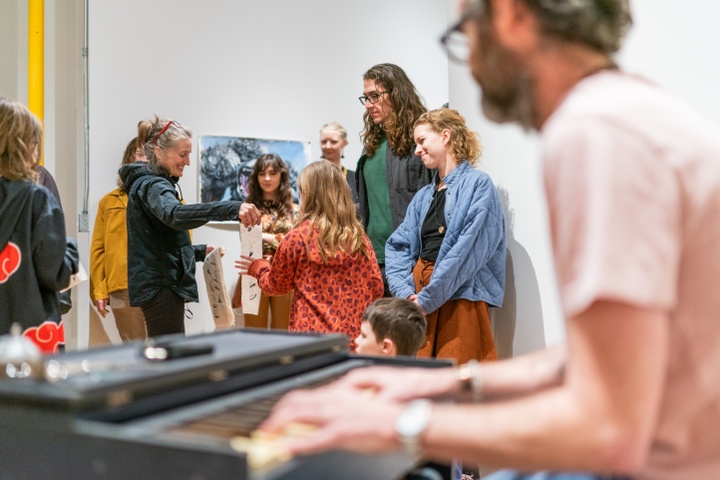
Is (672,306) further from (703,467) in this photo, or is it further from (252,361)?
(252,361)

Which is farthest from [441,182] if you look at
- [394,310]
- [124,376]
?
[124,376]

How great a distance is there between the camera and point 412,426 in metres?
0.91

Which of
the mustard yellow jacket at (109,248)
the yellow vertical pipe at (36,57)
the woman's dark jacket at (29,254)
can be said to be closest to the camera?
the woman's dark jacket at (29,254)

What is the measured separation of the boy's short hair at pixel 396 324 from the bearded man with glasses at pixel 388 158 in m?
1.40

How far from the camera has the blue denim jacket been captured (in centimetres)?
377

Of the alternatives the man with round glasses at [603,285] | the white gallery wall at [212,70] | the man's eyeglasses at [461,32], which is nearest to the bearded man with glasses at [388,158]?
the white gallery wall at [212,70]

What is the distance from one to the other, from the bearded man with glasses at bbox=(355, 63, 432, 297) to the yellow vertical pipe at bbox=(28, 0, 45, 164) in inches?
113

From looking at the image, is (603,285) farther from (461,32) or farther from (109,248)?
(109,248)

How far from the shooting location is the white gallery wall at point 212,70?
19.5ft

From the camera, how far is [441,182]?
4.09 metres

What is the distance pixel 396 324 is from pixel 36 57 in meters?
4.35

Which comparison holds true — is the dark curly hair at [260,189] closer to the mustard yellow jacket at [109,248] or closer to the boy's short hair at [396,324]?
the mustard yellow jacket at [109,248]

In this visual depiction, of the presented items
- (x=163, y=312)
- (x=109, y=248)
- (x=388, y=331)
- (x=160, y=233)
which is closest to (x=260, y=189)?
(x=109, y=248)

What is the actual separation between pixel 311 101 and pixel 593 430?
6.09 meters
